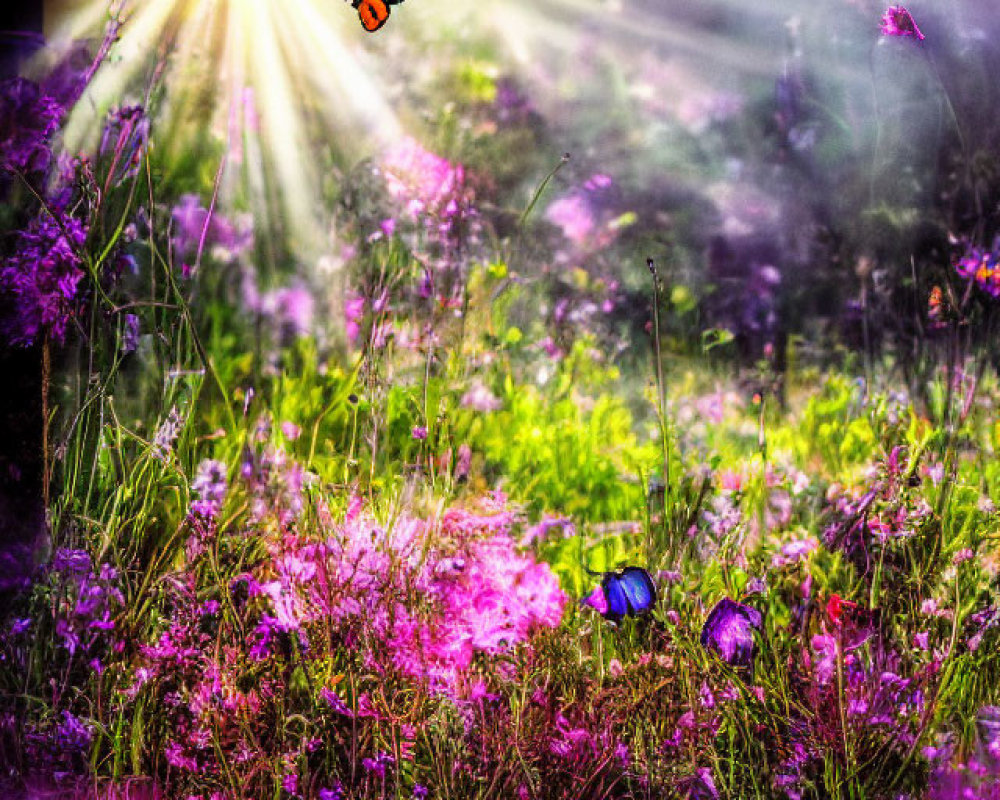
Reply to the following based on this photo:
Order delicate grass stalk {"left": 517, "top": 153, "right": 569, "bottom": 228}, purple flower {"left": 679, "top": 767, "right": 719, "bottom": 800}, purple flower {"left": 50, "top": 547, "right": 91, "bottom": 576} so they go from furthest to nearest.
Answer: delicate grass stalk {"left": 517, "top": 153, "right": 569, "bottom": 228} < purple flower {"left": 50, "top": 547, "right": 91, "bottom": 576} < purple flower {"left": 679, "top": 767, "right": 719, "bottom": 800}

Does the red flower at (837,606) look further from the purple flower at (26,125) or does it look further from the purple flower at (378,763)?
the purple flower at (26,125)

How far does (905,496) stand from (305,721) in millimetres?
1293

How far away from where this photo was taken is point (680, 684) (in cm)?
163

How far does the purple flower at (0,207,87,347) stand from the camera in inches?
71.0

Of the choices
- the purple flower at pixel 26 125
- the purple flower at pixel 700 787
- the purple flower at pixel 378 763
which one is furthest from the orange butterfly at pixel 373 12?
the purple flower at pixel 700 787

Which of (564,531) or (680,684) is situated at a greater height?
(564,531)

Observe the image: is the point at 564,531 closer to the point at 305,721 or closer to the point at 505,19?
the point at 305,721

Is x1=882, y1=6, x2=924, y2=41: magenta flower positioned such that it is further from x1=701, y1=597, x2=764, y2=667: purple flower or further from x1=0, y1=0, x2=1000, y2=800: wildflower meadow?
x1=701, y1=597, x2=764, y2=667: purple flower

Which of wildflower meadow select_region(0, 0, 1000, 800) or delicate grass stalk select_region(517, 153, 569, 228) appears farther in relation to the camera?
delicate grass stalk select_region(517, 153, 569, 228)

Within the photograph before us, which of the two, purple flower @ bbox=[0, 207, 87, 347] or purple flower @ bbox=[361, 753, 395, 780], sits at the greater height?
purple flower @ bbox=[0, 207, 87, 347]

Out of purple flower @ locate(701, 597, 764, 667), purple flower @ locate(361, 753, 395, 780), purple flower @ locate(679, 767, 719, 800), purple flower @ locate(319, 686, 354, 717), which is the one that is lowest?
purple flower @ locate(679, 767, 719, 800)

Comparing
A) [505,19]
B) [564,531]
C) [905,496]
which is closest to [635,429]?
[564,531]

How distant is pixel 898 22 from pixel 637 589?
1.33 meters

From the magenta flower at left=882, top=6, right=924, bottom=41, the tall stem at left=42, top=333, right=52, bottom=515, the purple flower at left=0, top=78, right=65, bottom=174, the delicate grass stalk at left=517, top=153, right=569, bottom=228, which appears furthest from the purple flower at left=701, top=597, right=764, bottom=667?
the purple flower at left=0, top=78, right=65, bottom=174
